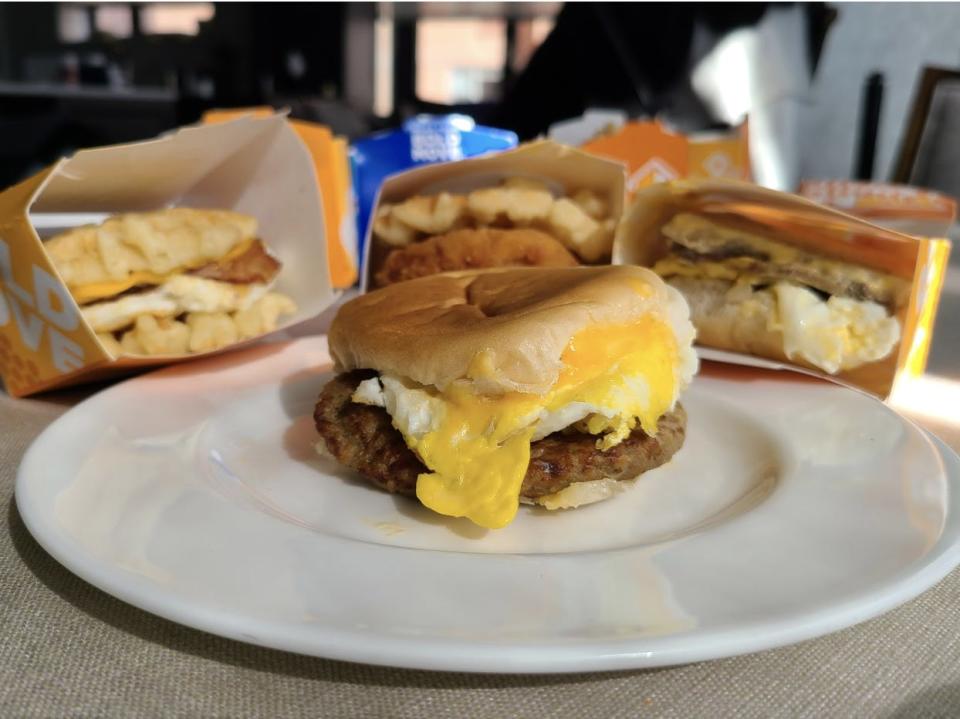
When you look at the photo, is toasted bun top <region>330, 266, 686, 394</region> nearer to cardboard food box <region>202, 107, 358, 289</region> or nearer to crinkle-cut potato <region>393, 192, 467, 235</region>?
crinkle-cut potato <region>393, 192, 467, 235</region>

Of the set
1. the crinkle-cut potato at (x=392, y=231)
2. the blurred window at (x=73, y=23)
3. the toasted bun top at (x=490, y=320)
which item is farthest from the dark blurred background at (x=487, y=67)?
the toasted bun top at (x=490, y=320)

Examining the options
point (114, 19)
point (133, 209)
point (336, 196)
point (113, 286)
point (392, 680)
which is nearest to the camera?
point (392, 680)

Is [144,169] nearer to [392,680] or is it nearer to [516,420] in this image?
[516,420]

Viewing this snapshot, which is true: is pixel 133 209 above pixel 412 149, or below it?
below

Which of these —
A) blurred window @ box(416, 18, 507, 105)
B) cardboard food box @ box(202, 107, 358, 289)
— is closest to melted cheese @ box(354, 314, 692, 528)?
cardboard food box @ box(202, 107, 358, 289)

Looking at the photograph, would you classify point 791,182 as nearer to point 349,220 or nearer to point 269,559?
point 349,220

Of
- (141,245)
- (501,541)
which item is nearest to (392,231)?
(141,245)
